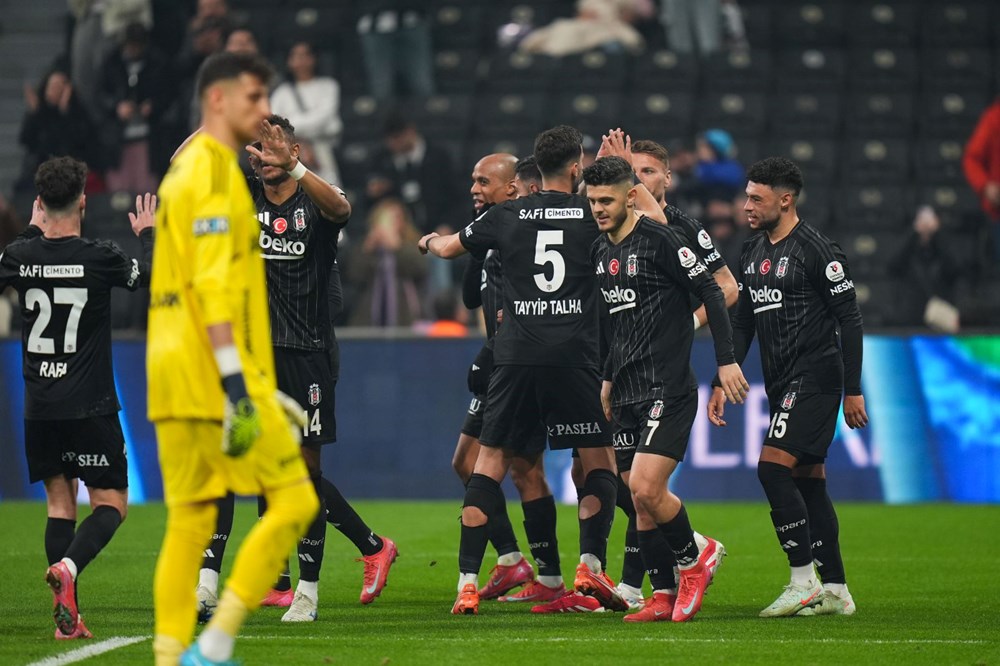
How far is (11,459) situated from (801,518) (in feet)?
28.6

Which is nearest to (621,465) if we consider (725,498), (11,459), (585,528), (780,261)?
(585,528)

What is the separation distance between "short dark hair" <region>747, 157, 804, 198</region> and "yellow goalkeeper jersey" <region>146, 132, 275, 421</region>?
135 inches

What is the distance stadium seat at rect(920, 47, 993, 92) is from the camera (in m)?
18.2

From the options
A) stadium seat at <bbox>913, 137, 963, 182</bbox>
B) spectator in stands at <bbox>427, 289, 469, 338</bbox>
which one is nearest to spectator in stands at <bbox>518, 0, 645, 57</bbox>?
stadium seat at <bbox>913, 137, 963, 182</bbox>

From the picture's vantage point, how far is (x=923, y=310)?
15.3m

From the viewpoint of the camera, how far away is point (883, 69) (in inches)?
724

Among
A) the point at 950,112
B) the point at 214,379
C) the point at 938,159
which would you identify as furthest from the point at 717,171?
the point at 214,379

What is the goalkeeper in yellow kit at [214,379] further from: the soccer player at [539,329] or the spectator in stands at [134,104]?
the spectator in stands at [134,104]

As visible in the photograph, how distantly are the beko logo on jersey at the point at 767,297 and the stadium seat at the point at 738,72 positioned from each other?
10.8 metres

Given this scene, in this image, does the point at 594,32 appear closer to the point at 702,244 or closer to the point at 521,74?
the point at 521,74

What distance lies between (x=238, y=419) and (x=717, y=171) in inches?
459

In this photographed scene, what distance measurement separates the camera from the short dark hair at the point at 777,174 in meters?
7.89

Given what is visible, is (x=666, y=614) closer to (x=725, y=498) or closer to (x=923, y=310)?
(x=725, y=498)

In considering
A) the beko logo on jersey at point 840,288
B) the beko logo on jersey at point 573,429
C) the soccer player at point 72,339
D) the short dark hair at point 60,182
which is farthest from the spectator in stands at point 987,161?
the short dark hair at point 60,182
